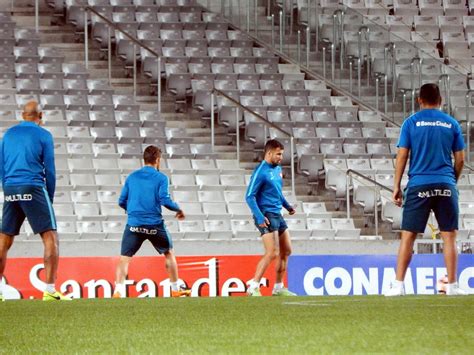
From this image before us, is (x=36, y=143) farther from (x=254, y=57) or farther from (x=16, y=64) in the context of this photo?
(x=254, y=57)

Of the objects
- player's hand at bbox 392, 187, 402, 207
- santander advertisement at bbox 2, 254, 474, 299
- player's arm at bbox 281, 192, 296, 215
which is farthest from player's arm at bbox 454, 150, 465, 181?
santander advertisement at bbox 2, 254, 474, 299

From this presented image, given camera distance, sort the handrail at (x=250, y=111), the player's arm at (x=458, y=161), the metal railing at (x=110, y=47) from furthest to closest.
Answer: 1. the metal railing at (x=110, y=47)
2. the handrail at (x=250, y=111)
3. the player's arm at (x=458, y=161)

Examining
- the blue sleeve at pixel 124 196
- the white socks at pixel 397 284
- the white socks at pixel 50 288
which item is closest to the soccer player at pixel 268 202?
the blue sleeve at pixel 124 196

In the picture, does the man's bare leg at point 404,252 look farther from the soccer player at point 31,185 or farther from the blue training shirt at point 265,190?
the blue training shirt at point 265,190

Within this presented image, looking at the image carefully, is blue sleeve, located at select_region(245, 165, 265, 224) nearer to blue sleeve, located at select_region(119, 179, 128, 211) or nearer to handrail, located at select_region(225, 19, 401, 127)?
blue sleeve, located at select_region(119, 179, 128, 211)

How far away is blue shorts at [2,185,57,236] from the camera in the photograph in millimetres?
11266

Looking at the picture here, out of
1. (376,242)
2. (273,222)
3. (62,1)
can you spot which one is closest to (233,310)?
(273,222)

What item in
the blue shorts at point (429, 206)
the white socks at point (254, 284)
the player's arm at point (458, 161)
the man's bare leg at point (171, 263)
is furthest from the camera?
the white socks at point (254, 284)

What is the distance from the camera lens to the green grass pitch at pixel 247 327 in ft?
19.2

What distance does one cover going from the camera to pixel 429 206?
10547 mm

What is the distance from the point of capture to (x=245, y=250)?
57.8ft

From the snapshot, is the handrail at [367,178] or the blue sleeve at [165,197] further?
the handrail at [367,178]

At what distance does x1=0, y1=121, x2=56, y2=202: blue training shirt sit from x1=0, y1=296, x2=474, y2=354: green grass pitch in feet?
4.70

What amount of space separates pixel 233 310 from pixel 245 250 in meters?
8.43
